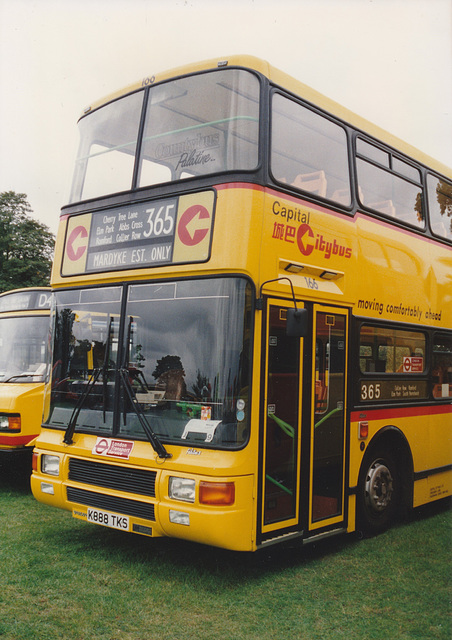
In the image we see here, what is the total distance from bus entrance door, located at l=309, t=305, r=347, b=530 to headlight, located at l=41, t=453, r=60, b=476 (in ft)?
7.80

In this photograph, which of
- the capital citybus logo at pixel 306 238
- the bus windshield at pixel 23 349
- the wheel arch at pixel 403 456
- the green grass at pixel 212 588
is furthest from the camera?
the bus windshield at pixel 23 349

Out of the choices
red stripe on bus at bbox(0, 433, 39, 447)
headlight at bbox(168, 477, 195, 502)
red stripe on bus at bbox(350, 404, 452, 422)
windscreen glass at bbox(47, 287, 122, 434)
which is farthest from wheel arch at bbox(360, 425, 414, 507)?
red stripe on bus at bbox(0, 433, 39, 447)

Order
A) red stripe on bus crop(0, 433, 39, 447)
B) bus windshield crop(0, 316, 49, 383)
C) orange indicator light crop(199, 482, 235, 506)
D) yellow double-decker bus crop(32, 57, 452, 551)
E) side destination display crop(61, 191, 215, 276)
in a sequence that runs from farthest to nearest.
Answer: bus windshield crop(0, 316, 49, 383)
red stripe on bus crop(0, 433, 39, 447)
side destination display crop(61, 191, 215, 276)
yellow double-decker bus crop(32, 57, 452, 551)
orange indicator light crop(199, 482, 235, 506)

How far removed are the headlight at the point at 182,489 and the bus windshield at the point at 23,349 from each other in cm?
435

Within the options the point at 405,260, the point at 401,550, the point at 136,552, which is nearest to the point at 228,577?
the point at 136,552

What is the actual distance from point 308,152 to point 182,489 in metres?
3.32

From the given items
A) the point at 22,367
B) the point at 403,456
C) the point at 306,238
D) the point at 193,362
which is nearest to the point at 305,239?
the point at 306,238

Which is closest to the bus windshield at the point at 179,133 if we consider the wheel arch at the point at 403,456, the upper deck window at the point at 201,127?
the upper deck window at the point at 201,127

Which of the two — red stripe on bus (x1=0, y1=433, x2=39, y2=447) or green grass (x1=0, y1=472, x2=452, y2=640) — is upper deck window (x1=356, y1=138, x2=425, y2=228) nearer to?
green grass (x1=0, y1=472, x2=452, y2=640)

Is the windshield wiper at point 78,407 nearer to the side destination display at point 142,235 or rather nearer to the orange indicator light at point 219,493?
the side destination display at point 142,235

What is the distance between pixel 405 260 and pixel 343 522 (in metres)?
3.08

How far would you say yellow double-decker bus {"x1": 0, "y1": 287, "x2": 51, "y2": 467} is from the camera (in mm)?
8578

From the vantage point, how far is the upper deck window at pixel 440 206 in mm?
8539

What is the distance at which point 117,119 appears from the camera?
676 centimetres
